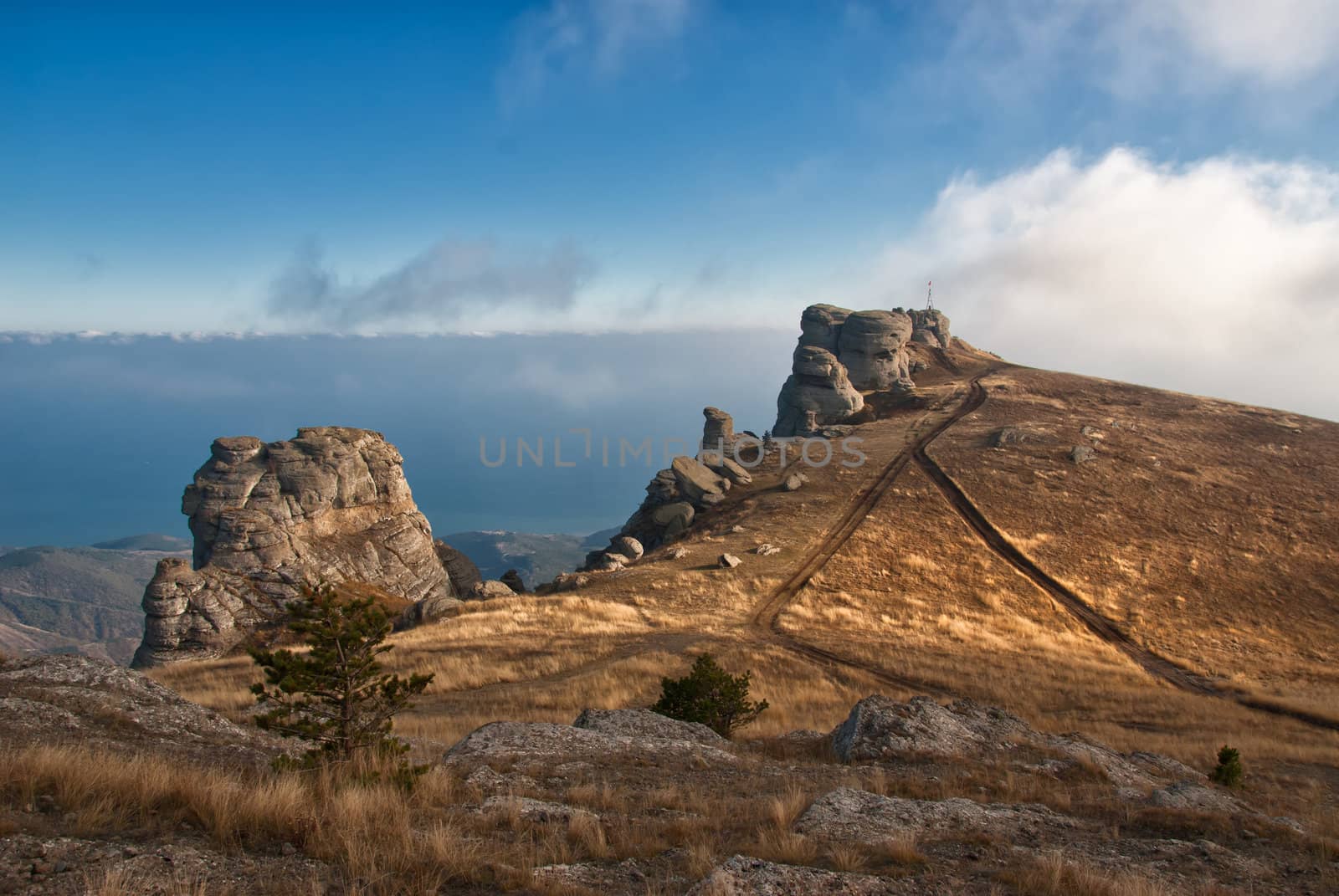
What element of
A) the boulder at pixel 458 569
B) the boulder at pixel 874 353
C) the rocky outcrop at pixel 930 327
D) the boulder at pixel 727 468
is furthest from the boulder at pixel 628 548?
the rocky outcrop at pixel 930 327

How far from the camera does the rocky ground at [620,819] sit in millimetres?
5160

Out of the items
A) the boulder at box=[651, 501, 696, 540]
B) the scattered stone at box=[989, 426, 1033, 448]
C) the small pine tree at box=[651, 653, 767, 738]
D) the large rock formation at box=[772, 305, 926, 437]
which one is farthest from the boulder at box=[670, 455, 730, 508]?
the small pine tree at box=[651, 653, 767, 738]

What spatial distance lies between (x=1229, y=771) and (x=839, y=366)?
6603 centimetres

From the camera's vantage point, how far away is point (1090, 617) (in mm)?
35062

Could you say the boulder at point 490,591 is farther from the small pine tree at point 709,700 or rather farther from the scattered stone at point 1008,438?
the scattered stone at point 1008,438

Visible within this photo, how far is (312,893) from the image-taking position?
4664mm

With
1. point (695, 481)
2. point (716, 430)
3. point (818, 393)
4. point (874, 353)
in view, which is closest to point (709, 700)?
point (695, 481)

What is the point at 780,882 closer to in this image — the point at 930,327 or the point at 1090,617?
the point at 1090,617

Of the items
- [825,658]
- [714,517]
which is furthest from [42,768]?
[714,517]

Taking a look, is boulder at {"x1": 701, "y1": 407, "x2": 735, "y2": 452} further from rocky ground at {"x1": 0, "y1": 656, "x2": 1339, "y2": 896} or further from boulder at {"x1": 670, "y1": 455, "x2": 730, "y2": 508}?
rocky ground at {"x1": 0, "y1": 656, "x2": 1339, "y2": 896}

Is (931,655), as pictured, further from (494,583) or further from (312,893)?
(312,893)

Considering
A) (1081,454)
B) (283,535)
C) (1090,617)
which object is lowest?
(283,535)

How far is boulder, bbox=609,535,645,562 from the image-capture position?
159ft

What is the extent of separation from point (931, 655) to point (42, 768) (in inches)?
1088
